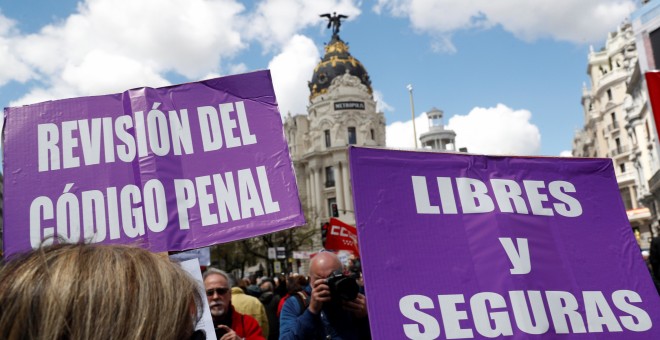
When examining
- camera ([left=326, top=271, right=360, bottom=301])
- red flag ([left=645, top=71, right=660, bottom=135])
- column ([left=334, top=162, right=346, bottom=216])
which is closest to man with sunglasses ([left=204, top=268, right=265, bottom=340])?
camera ([left=326, top=271, right=360, bottom=301])

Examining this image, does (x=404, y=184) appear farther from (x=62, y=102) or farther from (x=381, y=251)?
(x=62, y=102)

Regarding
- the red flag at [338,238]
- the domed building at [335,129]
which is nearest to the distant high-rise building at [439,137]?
the domed building at [335,129]

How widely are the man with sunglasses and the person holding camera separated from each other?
2.33ft

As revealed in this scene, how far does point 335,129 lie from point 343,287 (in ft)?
212

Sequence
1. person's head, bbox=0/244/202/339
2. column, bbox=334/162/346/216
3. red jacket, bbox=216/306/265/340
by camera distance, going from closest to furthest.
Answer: person's head, bbox=0/244/202/339, red jacket, bbox=216/306/265/340, column, bbox=334/162/346/216

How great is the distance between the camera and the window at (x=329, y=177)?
67938 mm

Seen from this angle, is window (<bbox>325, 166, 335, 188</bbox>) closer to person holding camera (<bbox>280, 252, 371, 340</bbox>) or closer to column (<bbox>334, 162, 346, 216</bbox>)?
column (<bbox>334, 162, 346, 216</bbox>)

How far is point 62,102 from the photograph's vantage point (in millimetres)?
4090

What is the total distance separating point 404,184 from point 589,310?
3.94 ft

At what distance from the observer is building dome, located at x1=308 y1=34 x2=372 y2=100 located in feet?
232

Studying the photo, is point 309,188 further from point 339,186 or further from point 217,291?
point 217,291

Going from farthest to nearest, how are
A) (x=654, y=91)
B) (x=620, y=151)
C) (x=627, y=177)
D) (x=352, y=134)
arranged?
(x=352, y=134)
(x=620, y=151)
(x=627, y=177)
(x=654, y=91)

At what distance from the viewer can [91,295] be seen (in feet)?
3.69

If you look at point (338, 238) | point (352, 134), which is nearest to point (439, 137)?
point (352, 134)
